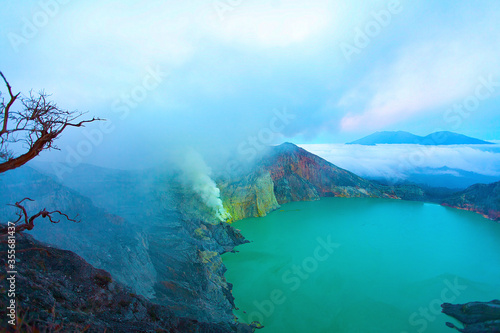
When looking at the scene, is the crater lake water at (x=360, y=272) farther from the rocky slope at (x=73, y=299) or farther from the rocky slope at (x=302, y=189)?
the rocky slope at (x=73, y=299)

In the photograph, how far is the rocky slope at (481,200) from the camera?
143ft

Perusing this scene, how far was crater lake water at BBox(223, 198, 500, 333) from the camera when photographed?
1465cm

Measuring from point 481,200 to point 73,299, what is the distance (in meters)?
69.5

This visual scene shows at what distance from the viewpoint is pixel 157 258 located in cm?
1627

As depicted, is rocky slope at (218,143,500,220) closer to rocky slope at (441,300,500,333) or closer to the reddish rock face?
the reddish rock face

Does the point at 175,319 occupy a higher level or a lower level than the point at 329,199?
lower

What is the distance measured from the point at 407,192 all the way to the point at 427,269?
1996 inches

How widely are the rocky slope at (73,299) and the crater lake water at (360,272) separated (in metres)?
8.29

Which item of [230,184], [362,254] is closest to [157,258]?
[362,254]

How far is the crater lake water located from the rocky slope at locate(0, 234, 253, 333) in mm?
8292

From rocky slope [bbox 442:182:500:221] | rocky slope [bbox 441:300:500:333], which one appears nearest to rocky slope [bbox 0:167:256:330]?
rocky slope [bbox 441:300:500:333]

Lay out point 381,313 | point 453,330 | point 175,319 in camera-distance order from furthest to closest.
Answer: point 381,313 < point 453,330 < point 175,319

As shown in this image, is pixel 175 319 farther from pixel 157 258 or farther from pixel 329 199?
pixel 329 199

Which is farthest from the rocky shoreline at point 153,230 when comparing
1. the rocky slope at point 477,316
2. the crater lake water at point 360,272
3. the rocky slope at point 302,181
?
the rocky slope at point 477,316
